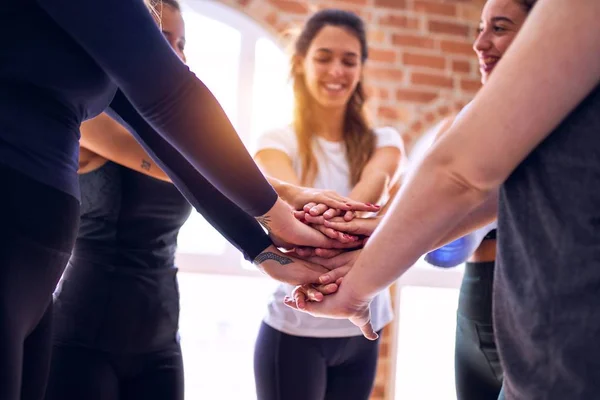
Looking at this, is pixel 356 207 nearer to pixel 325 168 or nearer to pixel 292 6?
pixel 325 168

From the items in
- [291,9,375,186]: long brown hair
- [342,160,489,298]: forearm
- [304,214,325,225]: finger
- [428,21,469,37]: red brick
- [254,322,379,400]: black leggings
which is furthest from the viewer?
[428,21,469,37]: red brick

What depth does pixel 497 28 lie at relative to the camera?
1380 millimetres

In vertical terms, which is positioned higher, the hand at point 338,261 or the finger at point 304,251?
the finger at point 304,251

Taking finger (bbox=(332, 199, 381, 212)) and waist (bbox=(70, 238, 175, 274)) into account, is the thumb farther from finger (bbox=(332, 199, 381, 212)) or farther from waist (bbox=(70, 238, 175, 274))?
waist (bbox=(70, 238, 175, 274))

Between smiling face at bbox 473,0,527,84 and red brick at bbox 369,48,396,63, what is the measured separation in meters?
1.38

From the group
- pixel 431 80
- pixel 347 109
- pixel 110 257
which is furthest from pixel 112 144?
pixel 431 80

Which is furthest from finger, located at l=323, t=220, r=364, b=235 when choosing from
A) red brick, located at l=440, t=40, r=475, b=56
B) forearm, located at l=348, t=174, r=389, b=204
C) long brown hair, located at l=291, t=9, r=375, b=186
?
red brick, located at l=440, t=40, r=475, b=56

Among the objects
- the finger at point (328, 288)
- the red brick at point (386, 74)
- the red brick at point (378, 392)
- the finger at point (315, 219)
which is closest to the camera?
the finger at point (328, 288)

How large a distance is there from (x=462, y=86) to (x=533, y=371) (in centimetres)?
247

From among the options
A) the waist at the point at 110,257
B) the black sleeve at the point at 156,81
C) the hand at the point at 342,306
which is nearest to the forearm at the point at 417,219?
the hand at the point at 342,306

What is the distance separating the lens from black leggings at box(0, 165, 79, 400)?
727mm

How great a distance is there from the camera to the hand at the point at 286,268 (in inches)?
52.1

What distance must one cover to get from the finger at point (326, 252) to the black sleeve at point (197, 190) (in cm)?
12

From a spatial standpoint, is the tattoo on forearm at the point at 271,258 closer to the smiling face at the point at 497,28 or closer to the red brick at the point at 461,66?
the smiling face at the point at 497,28
